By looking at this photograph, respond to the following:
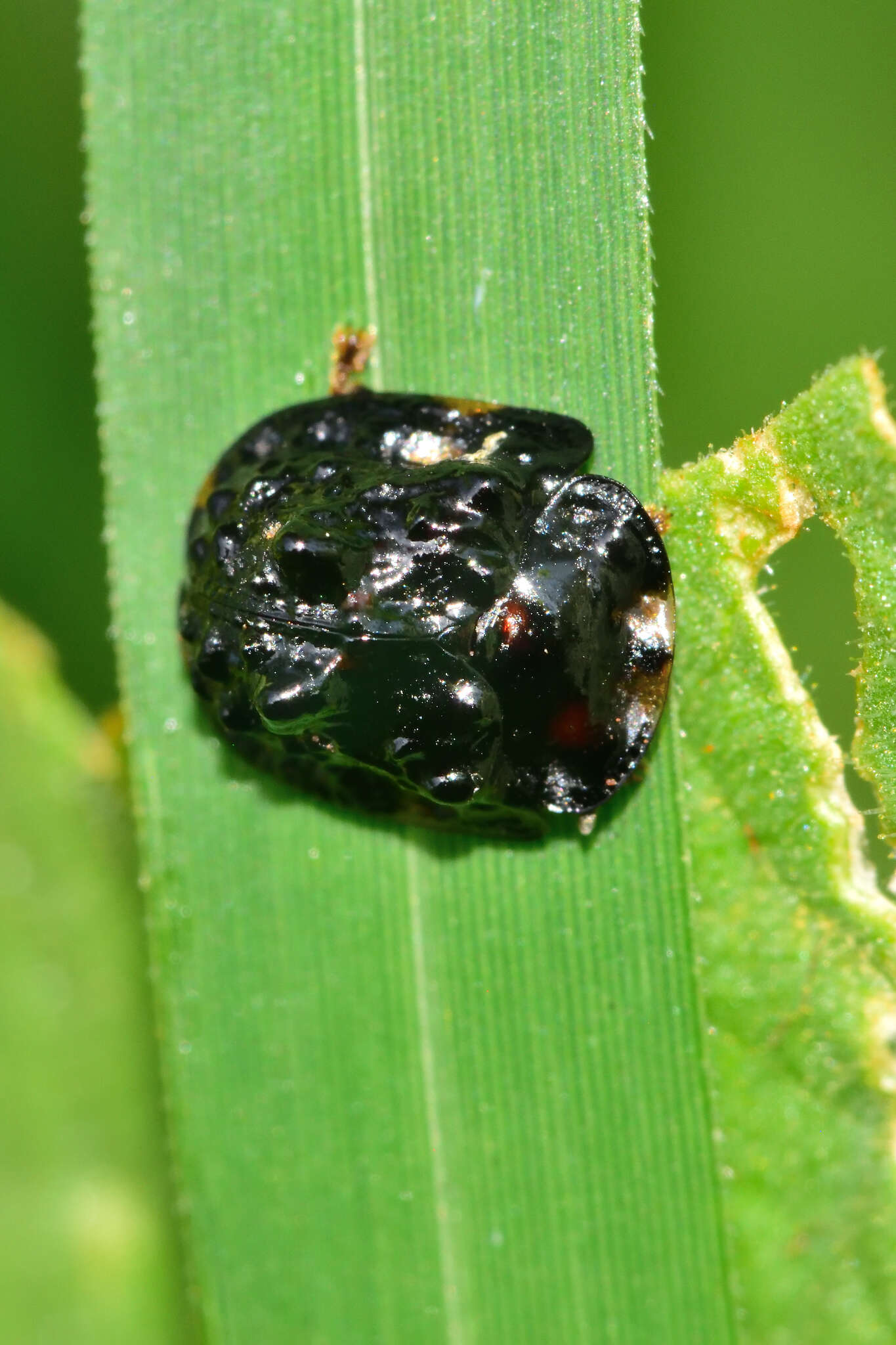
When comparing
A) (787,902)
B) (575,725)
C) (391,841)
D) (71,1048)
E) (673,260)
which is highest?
(673,260)

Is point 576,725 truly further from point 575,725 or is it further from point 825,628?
point 825,628

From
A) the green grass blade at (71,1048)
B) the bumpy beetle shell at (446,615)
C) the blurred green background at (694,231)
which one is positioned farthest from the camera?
the blurred green background at (694,231)

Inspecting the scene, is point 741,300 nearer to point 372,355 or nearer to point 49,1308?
point 372,355

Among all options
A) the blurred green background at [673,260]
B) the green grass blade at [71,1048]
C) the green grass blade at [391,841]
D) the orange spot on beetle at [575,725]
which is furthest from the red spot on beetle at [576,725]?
the green grass blade at [71,1048]

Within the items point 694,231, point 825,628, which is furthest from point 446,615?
point 694,231

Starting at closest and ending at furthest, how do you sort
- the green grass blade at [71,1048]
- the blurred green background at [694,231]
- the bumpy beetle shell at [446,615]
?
the bumpy beetle shell at [446,615] < the green grass blade at [71,1048] < the blurred green background at [694,231]

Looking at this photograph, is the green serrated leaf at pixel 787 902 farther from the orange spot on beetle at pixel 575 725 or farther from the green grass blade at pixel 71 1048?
the green grass blade at pixel 71 1048
